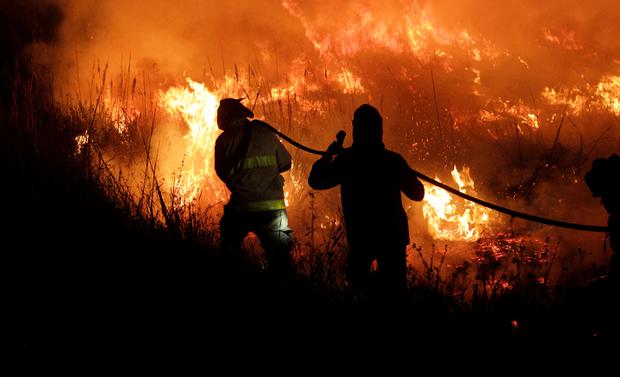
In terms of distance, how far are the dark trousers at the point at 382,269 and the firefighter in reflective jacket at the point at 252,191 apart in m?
0.72

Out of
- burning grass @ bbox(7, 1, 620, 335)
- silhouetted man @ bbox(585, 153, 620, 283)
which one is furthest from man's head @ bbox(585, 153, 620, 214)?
burning grass @ bbox(7, 1, 620, 335)

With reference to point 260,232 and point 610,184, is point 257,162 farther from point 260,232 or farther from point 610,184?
point 610,184

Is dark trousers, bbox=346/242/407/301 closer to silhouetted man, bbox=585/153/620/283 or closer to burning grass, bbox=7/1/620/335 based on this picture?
burning grass, bbox=7/1/620/335

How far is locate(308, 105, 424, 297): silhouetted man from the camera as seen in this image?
11.1 ft

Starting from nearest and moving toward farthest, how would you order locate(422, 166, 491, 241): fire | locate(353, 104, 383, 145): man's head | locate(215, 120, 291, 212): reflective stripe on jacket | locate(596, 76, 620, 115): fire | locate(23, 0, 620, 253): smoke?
locate(353, 104, 383, 145): man's head → locate(215, 120, 291, 212): reflective stripe on jacket → locate(422, 166, 491, 241): fire → locate(596, 76, 620, 115): fire → locate(23, 0, 620, 253): smoke

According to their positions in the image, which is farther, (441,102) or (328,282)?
(441,102)

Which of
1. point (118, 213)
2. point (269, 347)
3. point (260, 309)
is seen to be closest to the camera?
point (269, 347)

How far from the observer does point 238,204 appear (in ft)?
13.3

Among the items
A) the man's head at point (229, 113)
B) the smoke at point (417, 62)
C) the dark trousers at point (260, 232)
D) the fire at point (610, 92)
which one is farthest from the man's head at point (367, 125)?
the fire at point (610, 92)

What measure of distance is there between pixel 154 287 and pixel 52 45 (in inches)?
274

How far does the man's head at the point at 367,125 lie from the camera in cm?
335

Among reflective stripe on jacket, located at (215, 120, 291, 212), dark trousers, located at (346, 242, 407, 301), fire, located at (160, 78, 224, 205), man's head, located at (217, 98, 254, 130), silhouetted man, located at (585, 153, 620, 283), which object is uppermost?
fire, located at (160, 78, 224, 205)

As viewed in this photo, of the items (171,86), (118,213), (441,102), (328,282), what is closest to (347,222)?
(328,282)

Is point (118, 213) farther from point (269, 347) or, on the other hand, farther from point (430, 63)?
point (430, 63)
